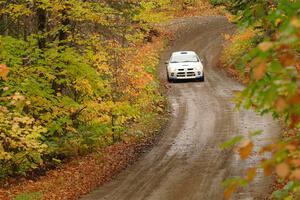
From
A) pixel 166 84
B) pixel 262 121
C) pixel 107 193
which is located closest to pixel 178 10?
pixel 166 84

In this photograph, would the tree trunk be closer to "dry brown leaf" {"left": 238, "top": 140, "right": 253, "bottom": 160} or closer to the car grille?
"dry brown leaf" {"left": 238, "top": 140, "right": 253, "bottom": 160}

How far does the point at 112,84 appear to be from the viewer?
1748cm

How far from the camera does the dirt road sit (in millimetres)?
12133

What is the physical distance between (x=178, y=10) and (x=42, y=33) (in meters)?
39.0

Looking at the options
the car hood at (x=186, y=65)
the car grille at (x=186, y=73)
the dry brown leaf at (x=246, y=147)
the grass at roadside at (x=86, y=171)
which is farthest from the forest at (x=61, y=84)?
the car grille at (x=186, y=73)

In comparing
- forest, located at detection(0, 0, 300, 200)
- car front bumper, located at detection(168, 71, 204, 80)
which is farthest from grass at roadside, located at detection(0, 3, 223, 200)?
car front bumper, located at detection(168, 71, 204, 80)

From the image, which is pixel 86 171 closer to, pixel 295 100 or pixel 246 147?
pixel 246 147

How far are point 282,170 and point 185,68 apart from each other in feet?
83.7

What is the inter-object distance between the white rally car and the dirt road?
499 millimetres

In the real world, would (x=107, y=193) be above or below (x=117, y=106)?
below

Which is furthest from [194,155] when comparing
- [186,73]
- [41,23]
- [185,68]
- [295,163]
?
[295,163]

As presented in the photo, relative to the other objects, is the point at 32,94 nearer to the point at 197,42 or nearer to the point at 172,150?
the point at 172,150

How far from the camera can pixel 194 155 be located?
15.5m

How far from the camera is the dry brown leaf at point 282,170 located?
230cm
